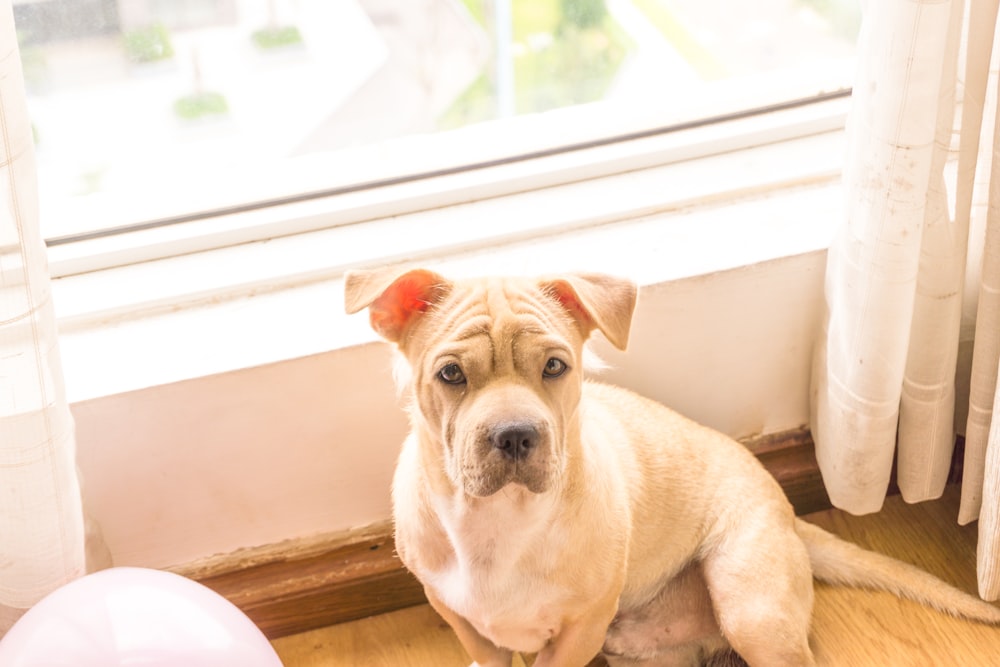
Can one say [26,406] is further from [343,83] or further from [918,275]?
[918,275]

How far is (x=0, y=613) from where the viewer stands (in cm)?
137

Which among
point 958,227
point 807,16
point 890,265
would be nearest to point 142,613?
point 890,265

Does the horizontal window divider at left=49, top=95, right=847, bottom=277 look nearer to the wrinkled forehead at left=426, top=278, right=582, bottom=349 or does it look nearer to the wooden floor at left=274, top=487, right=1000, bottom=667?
the wrinkled forehead at left=426, top=278, right=582, bottom=349

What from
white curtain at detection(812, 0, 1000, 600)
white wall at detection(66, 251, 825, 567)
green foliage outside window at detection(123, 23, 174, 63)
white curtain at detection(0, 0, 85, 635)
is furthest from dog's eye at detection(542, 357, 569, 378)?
green foliage outside window at detection(123, 23, 174, 63)

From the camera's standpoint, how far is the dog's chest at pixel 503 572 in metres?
1.32

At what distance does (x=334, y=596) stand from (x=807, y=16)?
136 centimetres

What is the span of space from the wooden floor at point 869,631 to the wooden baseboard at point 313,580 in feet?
0.10

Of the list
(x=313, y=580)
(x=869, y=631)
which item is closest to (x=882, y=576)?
(x=869, y=631)

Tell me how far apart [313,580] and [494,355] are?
695 mm

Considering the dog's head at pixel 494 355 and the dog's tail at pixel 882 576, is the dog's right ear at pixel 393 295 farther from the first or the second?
the dog's tail at pixel 882 576

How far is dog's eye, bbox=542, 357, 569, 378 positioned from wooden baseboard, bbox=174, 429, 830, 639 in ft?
2.04

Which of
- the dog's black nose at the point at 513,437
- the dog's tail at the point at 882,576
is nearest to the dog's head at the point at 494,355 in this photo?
the dog's black nose at the point at 513,437

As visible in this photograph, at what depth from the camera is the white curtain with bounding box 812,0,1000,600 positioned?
1.25 m

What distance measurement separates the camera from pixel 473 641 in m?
1.52
